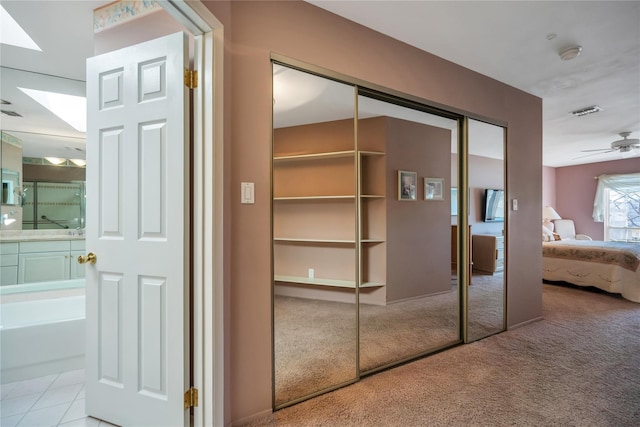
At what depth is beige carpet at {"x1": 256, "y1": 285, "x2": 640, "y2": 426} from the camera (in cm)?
169

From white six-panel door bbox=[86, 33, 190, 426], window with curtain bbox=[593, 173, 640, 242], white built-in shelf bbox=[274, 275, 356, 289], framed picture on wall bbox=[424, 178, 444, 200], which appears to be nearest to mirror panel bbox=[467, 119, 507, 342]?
framed picture on wall bbox=[424, 178, 444, 200]

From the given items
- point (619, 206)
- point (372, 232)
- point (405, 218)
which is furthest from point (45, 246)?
point (619, 206)

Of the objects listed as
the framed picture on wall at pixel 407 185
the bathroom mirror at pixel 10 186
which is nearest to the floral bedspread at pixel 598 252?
the framed picture on wall at pixel 407 185

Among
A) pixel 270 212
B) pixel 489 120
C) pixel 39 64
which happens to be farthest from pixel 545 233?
pixel 39 64

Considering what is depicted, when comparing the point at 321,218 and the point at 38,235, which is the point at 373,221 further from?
the point at 38,235

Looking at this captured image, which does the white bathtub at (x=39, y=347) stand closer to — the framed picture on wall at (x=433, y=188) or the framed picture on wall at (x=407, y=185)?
the framed picture on wall at (x=407, y=185)

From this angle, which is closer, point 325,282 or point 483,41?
point 483,41

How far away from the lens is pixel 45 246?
111 inches

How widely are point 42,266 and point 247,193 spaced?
2.51 metres

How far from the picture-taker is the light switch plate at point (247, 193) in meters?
1.62

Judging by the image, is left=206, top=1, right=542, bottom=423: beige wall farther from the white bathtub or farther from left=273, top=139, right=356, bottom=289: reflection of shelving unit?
the white bathtub

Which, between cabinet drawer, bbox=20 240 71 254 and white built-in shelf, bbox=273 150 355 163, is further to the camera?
cabinet drawer, bbox=20 240 71 254

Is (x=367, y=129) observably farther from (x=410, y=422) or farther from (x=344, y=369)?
(x=410, y=422)

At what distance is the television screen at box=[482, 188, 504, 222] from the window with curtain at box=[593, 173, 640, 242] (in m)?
6.31
